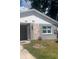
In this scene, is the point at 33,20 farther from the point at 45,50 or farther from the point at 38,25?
the point at 45,50

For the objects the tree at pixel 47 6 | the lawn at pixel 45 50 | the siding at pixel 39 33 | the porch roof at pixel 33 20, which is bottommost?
the lawn at pixel 45 50

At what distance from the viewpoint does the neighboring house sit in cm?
129

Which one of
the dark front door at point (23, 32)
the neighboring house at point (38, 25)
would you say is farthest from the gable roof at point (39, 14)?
the dark front door at point (23, 32)

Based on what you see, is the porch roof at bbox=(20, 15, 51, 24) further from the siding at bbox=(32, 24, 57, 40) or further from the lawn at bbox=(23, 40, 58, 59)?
the lawn at bbox=(23, 40, 58, 59)

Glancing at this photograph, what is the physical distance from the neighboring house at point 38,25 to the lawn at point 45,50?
50 millimetres

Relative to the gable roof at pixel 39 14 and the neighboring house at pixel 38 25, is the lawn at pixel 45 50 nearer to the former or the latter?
the neighboring house at pixel 38 25

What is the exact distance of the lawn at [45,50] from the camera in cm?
127

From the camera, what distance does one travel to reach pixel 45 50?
4.25ft

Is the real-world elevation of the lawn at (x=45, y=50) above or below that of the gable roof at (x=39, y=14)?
below
